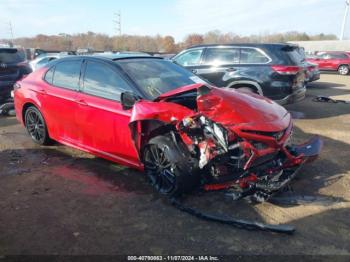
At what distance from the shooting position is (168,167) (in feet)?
13.6

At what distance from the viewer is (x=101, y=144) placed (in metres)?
4.84

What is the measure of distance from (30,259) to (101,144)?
6.66 feet

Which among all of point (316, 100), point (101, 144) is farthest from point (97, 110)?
point (316, 100)

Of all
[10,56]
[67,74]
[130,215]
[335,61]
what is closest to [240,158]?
[130,215]

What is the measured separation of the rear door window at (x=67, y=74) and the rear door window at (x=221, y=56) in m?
4.44

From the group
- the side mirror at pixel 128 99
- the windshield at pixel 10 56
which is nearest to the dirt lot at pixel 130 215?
the side mirror at pixel 128 99

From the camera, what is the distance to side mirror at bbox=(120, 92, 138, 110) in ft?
13.9

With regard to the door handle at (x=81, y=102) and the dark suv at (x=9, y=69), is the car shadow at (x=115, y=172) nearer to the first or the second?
the door handle at (x=81, y=102)

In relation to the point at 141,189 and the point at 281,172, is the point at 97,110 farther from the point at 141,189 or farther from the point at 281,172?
the point at 281,172

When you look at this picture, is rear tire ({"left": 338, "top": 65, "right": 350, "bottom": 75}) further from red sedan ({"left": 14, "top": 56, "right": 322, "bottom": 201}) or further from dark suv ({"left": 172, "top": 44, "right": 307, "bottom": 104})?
red sedan ({"left": 14, "top": 56, "right": 322, "bottom": 201})

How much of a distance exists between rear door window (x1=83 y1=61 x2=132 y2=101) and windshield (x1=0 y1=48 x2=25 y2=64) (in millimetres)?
6299

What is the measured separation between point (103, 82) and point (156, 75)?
2.47 feet

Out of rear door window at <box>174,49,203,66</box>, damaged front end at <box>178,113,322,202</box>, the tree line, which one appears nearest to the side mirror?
damaged front end at <box>178,113,322,202</box>

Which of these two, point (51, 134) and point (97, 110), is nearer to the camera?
point (97, 110)
